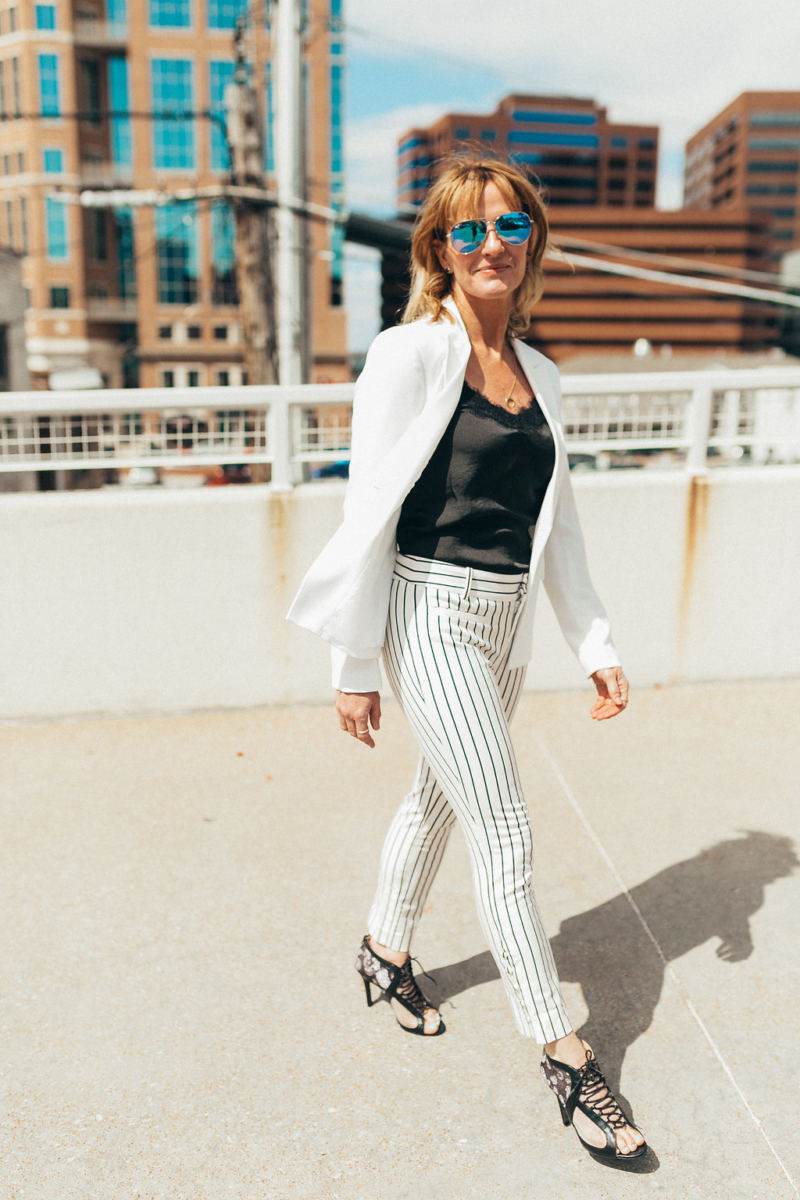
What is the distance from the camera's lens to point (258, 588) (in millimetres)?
5027

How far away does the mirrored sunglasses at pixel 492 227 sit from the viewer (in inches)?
89.7

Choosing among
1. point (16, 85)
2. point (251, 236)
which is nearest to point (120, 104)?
point (16, 85)

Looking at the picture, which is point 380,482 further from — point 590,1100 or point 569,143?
point 569,143

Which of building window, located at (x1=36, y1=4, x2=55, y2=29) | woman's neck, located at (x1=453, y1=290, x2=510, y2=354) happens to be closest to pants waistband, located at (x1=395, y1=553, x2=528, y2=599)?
woman's neck, located at (x1=453, y1=290, x2=510, y2=354)

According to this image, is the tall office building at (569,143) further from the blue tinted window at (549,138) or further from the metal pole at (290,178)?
the metal pole at (290,178)

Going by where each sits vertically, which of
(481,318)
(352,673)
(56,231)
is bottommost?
(352,673)

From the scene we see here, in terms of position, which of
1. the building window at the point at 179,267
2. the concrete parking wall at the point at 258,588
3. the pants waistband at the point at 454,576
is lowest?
the concrete parking wall at the point at 258,588

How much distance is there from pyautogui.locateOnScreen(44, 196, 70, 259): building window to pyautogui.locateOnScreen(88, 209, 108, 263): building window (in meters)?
2.19

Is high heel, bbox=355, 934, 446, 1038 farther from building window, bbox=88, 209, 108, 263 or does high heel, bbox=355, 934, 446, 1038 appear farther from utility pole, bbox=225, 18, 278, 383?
building window, bbox=88, 209, 108, 263

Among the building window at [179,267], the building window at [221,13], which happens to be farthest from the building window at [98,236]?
the building window at [221,13]

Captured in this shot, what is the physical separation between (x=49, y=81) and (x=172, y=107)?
920 cm

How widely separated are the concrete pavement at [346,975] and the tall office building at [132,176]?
244ft

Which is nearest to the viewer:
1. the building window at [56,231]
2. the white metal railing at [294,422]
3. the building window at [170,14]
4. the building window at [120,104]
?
the white metal railing at [294,422]

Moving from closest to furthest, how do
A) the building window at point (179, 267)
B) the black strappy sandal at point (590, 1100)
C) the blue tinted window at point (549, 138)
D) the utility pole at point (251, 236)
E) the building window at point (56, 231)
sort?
1. the black strappy sandal at point (590, 1100)
2. the utility pole at point (251, 236)
3. the building window at point (56, 231)
4. the building window at point (179, 267)
5. the blue tinted window at point (549, 138)
